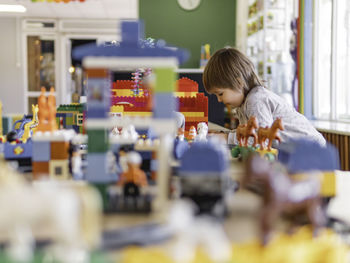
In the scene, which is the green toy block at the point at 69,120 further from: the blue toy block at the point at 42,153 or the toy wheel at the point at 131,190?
the toy wheel at the point at 131,190

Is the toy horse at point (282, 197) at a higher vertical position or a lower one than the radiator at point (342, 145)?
higher

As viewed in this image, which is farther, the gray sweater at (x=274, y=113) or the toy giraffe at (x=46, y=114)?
the gray sweater at (x=274, y=113)

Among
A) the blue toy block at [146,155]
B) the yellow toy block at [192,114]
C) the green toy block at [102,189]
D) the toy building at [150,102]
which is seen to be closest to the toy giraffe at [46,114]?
the blue toy block at [146,155]

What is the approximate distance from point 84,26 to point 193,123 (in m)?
6.55

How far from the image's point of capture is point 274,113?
6.19 feet

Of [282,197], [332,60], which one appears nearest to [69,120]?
[282,197]

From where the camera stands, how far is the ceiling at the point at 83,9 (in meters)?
6.93

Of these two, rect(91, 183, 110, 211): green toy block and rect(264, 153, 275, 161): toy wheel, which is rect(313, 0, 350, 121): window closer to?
rect(264, 153, 275, 161): toy wheel

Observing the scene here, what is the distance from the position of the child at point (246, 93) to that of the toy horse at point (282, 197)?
114 centimetres

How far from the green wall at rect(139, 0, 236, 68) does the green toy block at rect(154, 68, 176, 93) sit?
567cm

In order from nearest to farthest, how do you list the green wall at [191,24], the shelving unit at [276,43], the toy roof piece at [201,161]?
the toy roof piece at [201,161], the shelving unit at [276,43], the green wall at [191,24]

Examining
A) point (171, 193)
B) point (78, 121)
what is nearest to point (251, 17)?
point (78, 121)

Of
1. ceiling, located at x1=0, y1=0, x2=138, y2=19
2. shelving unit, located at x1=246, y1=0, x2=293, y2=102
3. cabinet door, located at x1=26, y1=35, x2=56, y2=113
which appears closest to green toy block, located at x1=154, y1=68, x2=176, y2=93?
shelving unit, located at x1=246, y1=0, x2=293, y2=102

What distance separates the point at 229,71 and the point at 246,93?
161 millimetres
